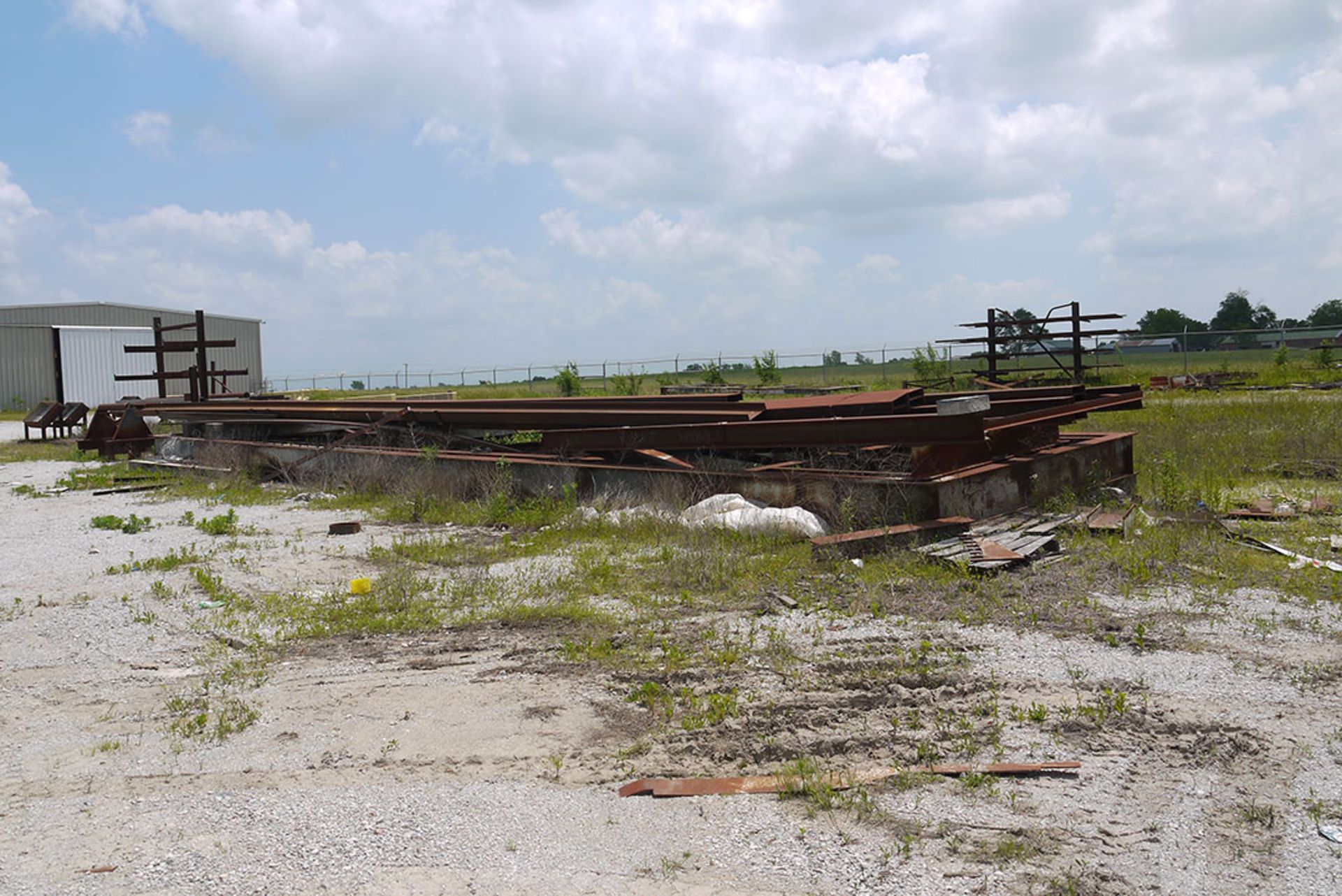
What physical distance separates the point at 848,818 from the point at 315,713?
2.63 meters

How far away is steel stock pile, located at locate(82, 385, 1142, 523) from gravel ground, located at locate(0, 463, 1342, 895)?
2585 millimetres

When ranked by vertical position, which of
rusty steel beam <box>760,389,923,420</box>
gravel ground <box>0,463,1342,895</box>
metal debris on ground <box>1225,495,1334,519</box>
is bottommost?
gravel ground <box>0,463,1342,895</box>

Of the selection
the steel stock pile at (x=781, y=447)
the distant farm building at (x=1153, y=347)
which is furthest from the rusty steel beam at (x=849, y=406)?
the distant farm building at (x=1153, y=347)

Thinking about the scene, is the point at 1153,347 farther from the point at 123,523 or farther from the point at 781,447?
the point at 123,523

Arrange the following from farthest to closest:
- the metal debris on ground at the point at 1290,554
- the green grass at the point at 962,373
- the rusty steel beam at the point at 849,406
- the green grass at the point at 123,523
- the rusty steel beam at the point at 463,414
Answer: the green grass at the point at 962,373
the rusty steel beam at the point at 463,414
the green grass at the point at 123,523
the rusty steel beam at the point at 849,406
the metal debris on ground at the point at 1290,554

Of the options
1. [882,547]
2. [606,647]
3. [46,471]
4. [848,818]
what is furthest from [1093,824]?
[46,471]

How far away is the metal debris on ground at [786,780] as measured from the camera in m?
3.72

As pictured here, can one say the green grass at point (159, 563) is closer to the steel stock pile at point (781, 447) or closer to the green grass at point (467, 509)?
the green grass at point (467, 509)

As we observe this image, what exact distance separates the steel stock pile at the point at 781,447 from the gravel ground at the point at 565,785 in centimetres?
258

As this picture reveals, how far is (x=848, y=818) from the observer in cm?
348

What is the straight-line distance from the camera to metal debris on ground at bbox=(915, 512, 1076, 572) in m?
7.03

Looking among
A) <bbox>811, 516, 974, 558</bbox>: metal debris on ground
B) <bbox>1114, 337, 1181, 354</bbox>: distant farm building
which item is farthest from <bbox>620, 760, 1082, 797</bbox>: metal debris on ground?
<bbox>1114, 337, 1181, 354</bbox>: distant farm building

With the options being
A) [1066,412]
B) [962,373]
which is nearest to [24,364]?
[962,373]

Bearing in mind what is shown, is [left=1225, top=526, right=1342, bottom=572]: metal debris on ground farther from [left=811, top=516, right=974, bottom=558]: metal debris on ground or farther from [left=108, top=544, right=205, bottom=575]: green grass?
[left=108, top=544, right=205, bottom=575]: green grass
